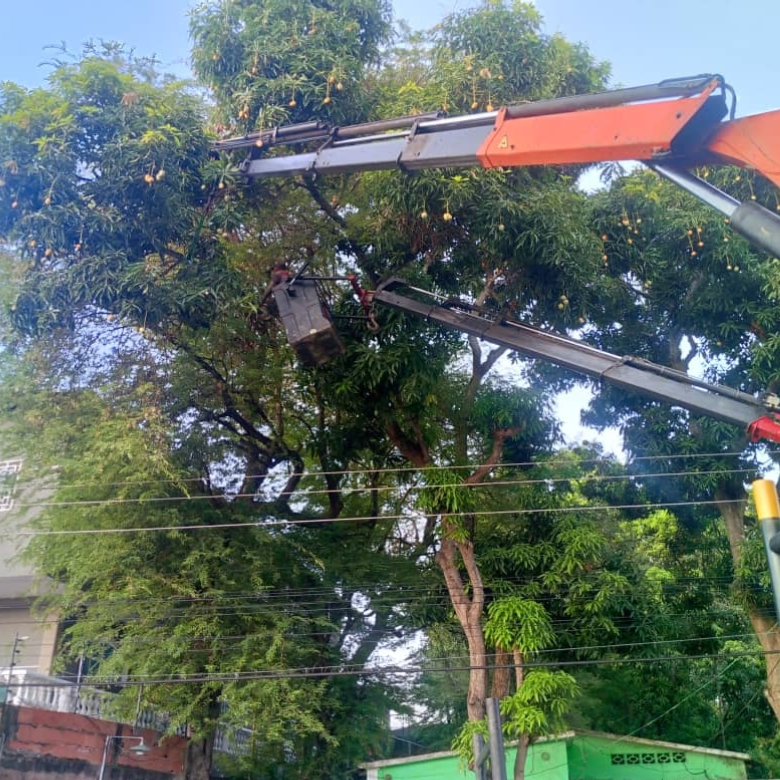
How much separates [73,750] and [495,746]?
9857 millimetres

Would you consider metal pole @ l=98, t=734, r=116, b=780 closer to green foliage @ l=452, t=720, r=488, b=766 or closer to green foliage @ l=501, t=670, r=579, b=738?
green foliage @ l=452, t=720, r=488, b=766

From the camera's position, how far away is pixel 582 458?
16062mm

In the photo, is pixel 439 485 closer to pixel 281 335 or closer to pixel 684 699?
pixel 281 335

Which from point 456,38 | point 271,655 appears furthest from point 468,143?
point 271,655

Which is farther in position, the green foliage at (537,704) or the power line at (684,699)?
the power line at (684,699)

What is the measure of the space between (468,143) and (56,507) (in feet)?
28.0

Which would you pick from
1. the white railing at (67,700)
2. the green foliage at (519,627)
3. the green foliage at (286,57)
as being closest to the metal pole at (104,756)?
the white railing at (67,700)

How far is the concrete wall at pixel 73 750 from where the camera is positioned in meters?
12.1

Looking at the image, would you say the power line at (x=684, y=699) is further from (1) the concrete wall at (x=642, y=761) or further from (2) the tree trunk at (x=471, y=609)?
(2) the tree trunk at (x=471, y=609)

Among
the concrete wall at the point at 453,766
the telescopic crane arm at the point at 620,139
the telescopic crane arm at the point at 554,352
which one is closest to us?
the telescopic crane arm at the point at 620,139

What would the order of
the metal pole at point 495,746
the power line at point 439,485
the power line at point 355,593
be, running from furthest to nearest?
the power line at point 355,593, the power line at point 439,485, the metal pole at point 495,746

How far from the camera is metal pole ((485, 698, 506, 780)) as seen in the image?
18.1 ft

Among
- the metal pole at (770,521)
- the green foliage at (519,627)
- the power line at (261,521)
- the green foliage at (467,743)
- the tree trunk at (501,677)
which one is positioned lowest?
the metal pole at (770,521)

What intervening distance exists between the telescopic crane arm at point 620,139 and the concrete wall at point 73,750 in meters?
9.25
